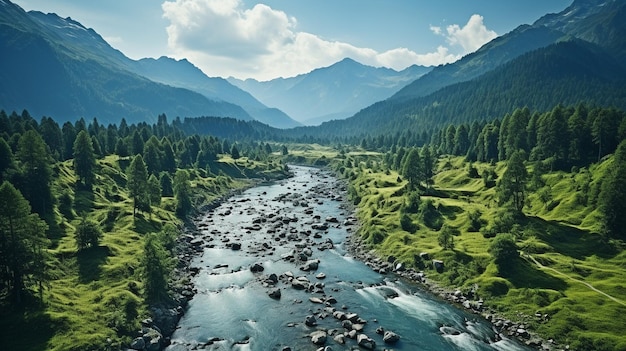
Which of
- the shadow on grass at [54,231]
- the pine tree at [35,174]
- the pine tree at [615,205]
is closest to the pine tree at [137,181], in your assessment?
the pine tree at [35,174]

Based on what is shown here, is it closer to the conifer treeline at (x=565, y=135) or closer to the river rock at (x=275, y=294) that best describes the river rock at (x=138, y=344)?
the river rock at (x=275, y=294)

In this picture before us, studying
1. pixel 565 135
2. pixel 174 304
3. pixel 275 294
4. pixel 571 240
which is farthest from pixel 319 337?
pixel 565 135

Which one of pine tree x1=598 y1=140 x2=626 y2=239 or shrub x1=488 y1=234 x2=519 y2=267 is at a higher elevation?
pine tree x1=598 y1=140 x2=626 y2=239

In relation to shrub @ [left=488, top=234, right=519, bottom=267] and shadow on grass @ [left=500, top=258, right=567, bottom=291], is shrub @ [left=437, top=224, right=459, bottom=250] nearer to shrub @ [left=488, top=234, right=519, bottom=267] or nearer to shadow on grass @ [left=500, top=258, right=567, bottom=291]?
shrub @ [left=488, top=234, right=519, bottom=267]

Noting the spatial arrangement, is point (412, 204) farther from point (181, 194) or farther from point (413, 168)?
point (181, 194)

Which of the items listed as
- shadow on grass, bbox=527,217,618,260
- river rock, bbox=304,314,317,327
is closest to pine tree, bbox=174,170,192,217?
river rock, bbox=304,314,317,327

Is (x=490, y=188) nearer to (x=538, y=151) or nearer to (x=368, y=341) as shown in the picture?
(x=538, y=151)
